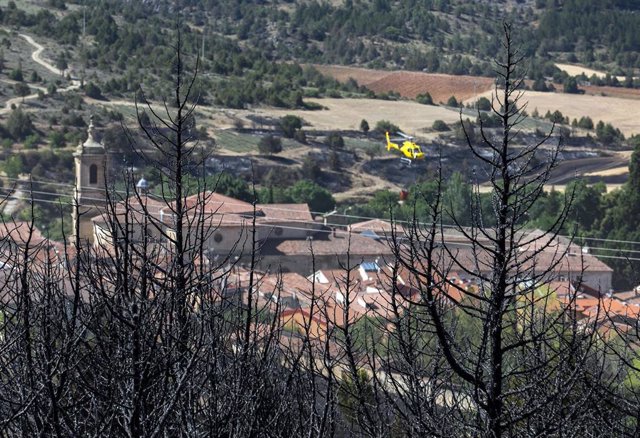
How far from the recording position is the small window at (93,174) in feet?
137

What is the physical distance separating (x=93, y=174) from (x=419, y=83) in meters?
43.5

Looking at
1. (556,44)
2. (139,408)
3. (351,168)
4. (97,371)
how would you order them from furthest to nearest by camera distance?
(556,44), (351,168), (97,371), (139,408)

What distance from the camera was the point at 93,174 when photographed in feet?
138

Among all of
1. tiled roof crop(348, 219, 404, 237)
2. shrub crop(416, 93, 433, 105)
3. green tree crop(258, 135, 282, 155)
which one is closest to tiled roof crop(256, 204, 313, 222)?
tiled roof crop(348, 219, 404, 237)

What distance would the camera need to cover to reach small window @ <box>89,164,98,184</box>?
137 feet

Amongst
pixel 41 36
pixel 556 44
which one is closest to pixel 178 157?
pixel 41 36

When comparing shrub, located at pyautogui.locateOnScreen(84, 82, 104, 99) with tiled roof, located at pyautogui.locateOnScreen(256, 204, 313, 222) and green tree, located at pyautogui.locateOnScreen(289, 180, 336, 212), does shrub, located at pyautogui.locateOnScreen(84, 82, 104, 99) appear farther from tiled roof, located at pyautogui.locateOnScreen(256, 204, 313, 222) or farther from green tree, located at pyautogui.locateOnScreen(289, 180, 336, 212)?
tiled roof, located at pyautogui.locateOnScreen(256, 204, 313, 222)

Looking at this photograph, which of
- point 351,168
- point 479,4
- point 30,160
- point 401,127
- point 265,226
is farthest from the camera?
point 479,4

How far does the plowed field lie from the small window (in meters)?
38.2

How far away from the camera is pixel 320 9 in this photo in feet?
332

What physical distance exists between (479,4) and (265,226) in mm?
65258

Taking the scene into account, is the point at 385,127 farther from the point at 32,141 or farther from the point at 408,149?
the point at 32,141

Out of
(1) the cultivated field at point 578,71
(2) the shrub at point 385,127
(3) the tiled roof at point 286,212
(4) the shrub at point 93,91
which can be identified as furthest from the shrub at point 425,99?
(3) the tiled roof at point 286,212

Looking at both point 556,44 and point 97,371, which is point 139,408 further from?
point 556,44
